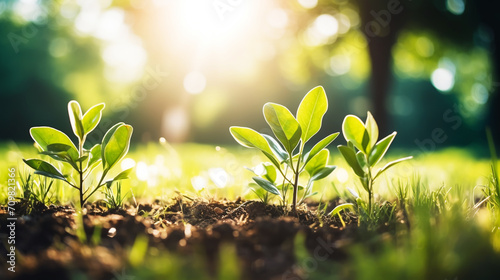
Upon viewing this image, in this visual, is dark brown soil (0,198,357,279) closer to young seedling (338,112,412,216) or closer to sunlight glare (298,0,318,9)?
young seedling (338,112,412,216)

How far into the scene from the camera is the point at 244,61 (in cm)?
1516

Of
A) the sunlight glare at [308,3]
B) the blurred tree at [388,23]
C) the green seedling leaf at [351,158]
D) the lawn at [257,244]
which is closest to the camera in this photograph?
the lawn at [257,244]

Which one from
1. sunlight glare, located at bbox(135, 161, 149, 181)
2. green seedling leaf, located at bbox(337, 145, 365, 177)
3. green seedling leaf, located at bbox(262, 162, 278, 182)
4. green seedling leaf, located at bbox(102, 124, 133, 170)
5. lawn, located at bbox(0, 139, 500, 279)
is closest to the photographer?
lawn, located at bbox(0, 139, 500, 279)

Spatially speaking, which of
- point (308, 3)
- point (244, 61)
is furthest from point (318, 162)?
point (244, 61)

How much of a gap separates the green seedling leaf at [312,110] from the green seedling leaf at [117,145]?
0.72m

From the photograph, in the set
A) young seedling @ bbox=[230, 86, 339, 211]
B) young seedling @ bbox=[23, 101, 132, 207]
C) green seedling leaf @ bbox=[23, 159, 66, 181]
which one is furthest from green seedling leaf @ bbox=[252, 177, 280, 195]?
green seedling leaf @ bbox=[23, 159, 66, 181]

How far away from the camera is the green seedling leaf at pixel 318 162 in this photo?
1.65m

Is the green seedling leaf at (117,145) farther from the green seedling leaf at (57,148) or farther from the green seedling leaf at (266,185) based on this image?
the green seedling leaf at (266,185)

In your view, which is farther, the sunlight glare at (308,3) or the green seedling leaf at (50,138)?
the sunlight glare at (308,3)

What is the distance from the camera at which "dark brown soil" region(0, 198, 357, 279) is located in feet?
3.10

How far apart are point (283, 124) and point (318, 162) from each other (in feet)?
0.80

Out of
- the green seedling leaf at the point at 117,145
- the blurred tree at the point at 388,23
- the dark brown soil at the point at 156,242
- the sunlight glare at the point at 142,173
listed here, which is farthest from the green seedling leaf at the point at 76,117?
the blurred tree at the point at 388,23

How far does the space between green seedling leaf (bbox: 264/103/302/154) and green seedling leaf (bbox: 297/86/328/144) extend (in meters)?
0.06

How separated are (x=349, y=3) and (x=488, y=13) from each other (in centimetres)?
363
